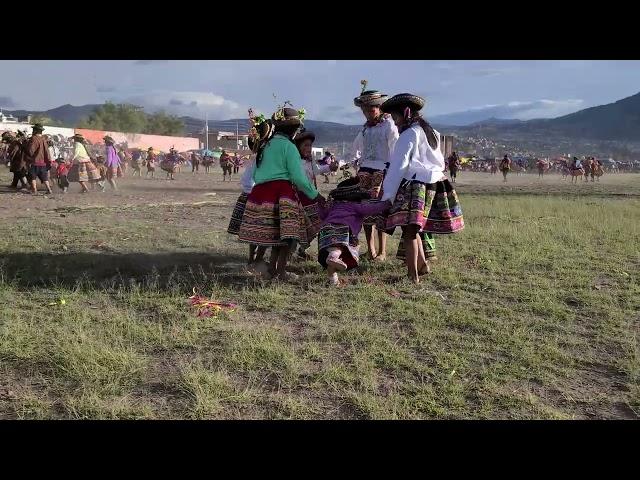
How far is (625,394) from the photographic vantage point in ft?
9.77

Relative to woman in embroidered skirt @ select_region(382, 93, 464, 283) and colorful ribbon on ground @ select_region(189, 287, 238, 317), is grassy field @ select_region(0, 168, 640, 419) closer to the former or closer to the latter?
colorful ribbon on ground @ select_region(189, 287, 238, 317)

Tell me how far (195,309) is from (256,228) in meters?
1.17

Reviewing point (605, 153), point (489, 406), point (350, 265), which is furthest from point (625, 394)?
point (605, 153)

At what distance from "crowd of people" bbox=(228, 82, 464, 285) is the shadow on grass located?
57cm

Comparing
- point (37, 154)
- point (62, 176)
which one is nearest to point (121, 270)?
point (37, 154)

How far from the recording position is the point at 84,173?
14.9 meters

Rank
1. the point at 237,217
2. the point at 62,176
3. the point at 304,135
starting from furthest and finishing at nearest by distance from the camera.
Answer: the point at 62,176 → the point at 237,217 → the point at 304,135

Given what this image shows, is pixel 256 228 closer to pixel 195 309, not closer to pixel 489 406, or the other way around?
pixel 195 309

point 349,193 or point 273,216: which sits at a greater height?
point 349,193

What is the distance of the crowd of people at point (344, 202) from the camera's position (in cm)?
510

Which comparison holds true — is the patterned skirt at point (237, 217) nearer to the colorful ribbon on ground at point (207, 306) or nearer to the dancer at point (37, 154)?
the colorful ribbon on ground at point (207, 306)

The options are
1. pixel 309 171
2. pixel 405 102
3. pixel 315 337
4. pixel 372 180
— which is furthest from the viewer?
pixel 309 171

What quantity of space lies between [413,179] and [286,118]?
1371 mm

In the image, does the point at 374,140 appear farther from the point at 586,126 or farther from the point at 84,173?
the point at 586,126
